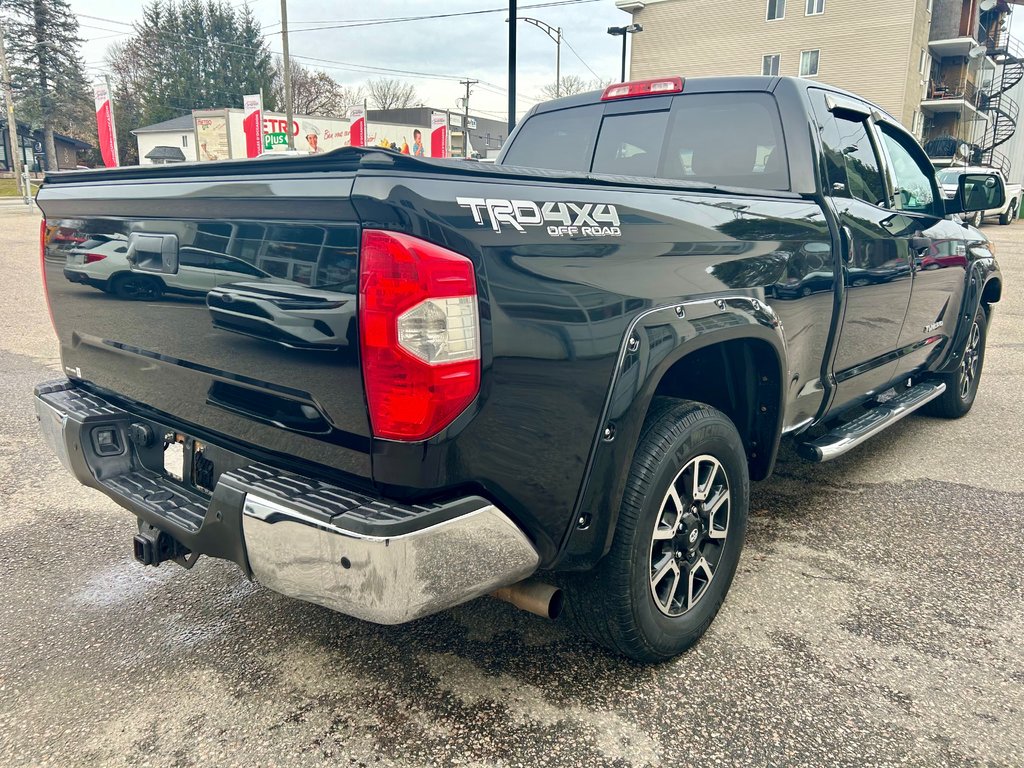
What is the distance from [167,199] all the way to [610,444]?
1.41m

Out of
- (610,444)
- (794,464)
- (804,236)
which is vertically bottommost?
(794,464)

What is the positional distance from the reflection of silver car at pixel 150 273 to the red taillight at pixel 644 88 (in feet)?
8.04

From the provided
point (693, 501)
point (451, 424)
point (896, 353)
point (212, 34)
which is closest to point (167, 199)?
point (451, 424)

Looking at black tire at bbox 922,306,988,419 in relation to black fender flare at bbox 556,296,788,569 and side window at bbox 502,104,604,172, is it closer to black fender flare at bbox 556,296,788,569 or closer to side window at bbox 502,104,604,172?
side window at bbox 502,104,604,172

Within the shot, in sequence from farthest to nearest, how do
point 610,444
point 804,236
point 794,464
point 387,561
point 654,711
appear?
1. point 794,464
2. point 804,236
3. point 654,711
4. point 610,444
5. point 387,561

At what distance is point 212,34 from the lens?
206 feet

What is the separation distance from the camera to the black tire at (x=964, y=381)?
5.26m

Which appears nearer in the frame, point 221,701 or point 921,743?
point 921,743

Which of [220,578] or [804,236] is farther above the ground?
[804,236]

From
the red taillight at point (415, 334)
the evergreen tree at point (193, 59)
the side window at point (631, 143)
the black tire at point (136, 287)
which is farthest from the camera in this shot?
the evergreen tree at point (193, 59)

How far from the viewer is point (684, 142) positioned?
3.61m

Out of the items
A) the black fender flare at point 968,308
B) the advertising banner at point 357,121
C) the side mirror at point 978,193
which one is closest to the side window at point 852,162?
the side mirror at point 978,193

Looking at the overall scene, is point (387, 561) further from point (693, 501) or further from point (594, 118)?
point (594, 118)

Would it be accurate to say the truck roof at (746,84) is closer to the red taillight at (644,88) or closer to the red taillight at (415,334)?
the red taillight at (644,88)
